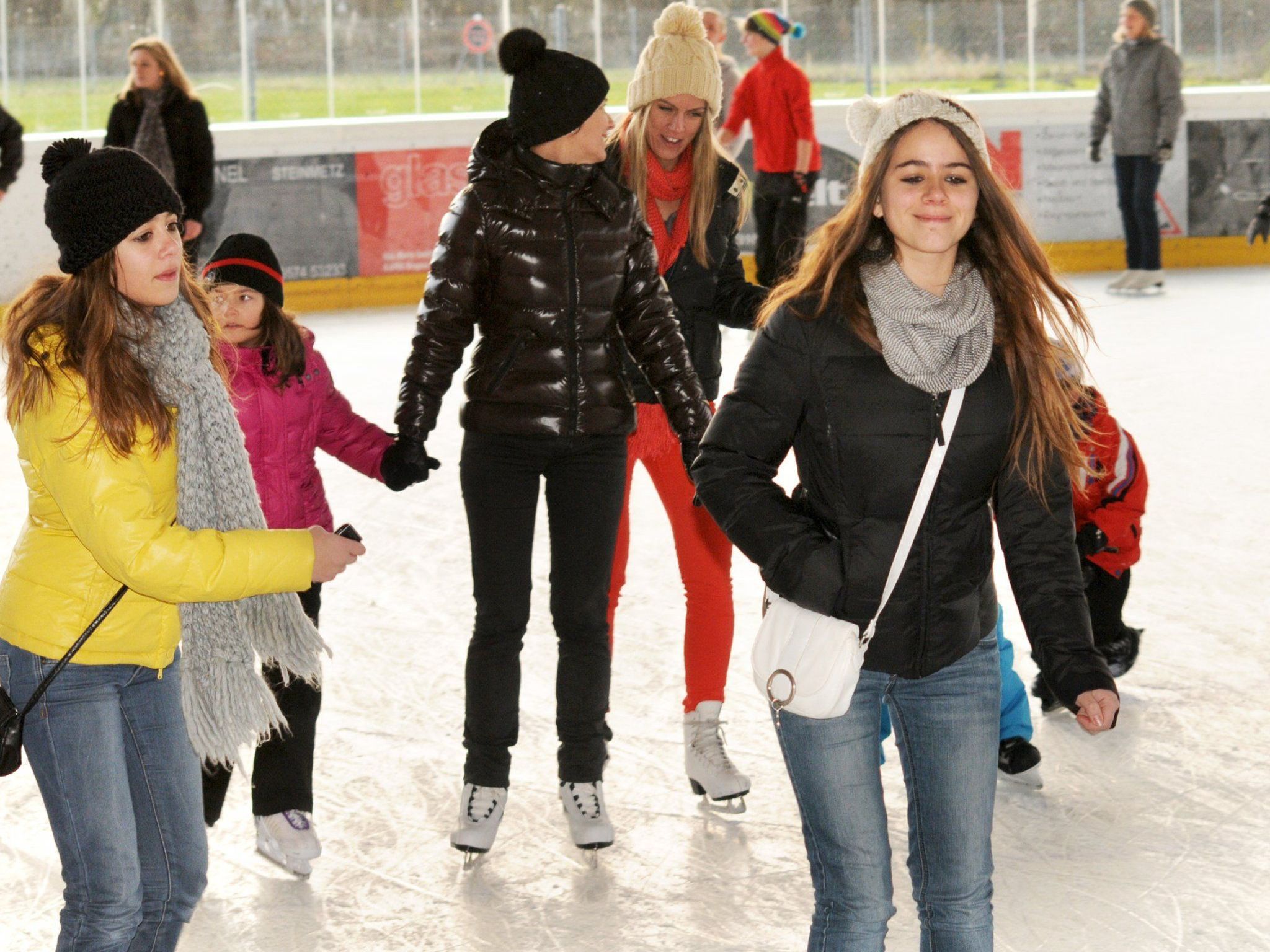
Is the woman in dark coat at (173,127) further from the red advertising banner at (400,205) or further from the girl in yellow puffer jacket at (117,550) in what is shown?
the girl in yellow puffer jacket at (117,550)

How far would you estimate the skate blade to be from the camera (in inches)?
140

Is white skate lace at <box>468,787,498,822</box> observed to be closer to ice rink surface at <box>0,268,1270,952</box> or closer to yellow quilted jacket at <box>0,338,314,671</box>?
ice rink surface at <box>0,268,1270,952</box>

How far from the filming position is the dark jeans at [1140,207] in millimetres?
10570

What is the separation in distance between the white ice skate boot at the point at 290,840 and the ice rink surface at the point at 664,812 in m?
0.04

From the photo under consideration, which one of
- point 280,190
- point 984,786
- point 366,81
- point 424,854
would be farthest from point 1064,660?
point 366,81

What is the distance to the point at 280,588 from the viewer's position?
7.45 feet

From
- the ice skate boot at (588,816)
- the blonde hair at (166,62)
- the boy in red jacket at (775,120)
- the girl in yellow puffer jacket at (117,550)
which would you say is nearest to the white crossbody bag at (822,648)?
the girl in yellow puffer jacket at (117,550)

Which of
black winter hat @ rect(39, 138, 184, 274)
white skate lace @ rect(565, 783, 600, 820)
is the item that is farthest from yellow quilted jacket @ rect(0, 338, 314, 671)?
white skate lace @ rect(565, 783, 600, 820)

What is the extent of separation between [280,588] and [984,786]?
959 mm

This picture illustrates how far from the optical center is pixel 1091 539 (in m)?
3.75

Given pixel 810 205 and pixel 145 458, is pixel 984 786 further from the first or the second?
pixel 810 205

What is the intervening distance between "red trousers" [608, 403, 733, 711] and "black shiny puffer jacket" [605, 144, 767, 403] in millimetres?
164

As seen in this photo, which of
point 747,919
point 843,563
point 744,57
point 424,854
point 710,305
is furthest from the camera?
point 744,57

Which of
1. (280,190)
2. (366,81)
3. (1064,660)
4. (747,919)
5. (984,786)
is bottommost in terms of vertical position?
(747,919)
